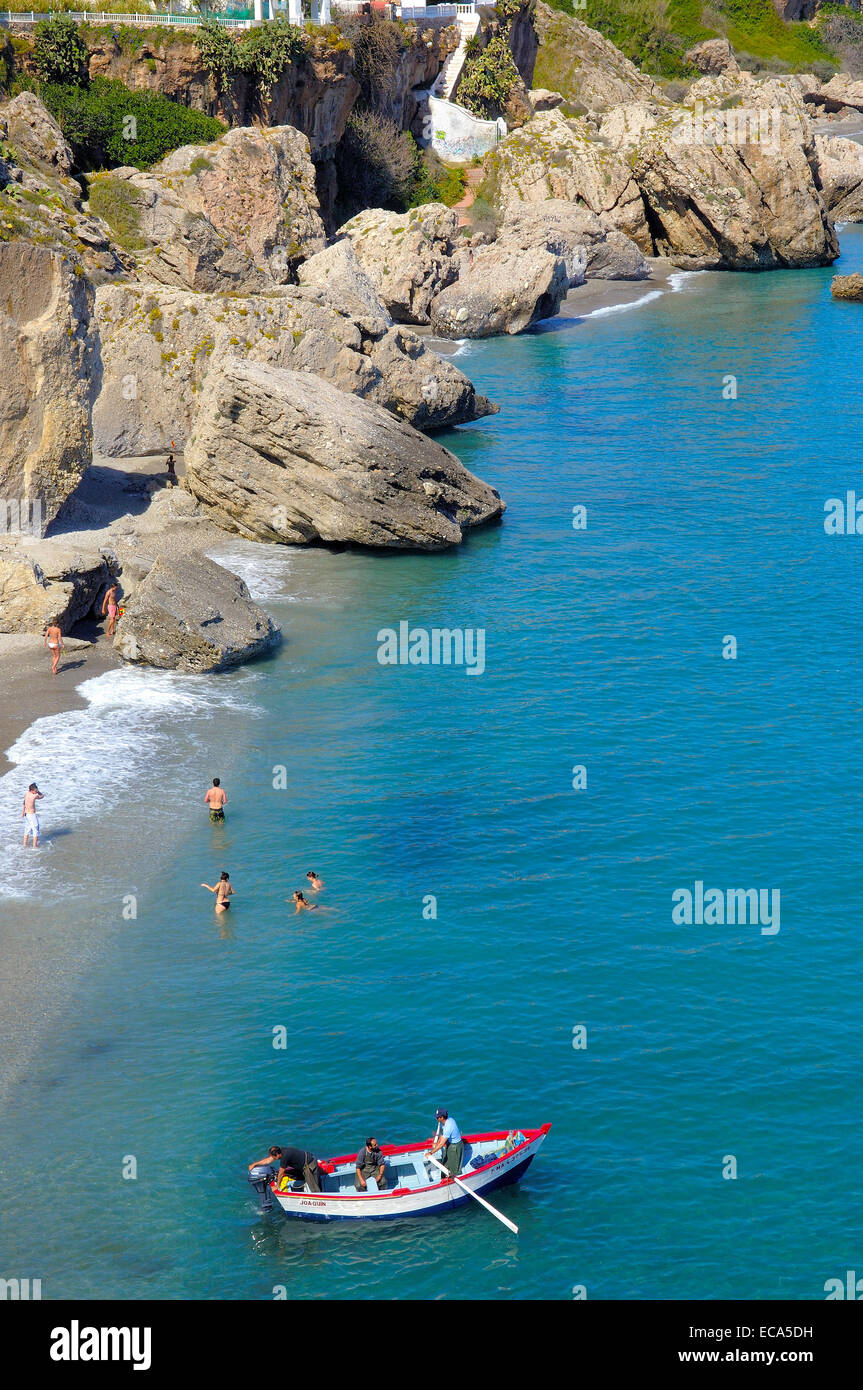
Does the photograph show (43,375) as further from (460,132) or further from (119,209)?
(460,132)

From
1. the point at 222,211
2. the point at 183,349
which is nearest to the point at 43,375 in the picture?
the point at 183,349

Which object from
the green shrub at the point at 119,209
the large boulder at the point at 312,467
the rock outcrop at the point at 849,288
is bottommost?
the large boulder at the point at 312,467

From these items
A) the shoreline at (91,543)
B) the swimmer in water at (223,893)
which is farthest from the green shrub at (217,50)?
the swimmer in water at (223,893)

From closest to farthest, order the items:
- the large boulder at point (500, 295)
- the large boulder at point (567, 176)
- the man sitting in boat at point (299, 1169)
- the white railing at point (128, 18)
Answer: the man sitting in boat at point (299, 1169) → the white railing at point (128, 18) → the large boulder at point (500, 295) → the large boulder at point (567, 176)

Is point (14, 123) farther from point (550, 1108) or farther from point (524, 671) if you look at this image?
point (550, 1108)

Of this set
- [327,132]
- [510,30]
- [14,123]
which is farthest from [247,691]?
[510,30]

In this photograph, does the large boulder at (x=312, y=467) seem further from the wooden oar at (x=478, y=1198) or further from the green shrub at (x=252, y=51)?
the green shrub at (x=252, y=51)
